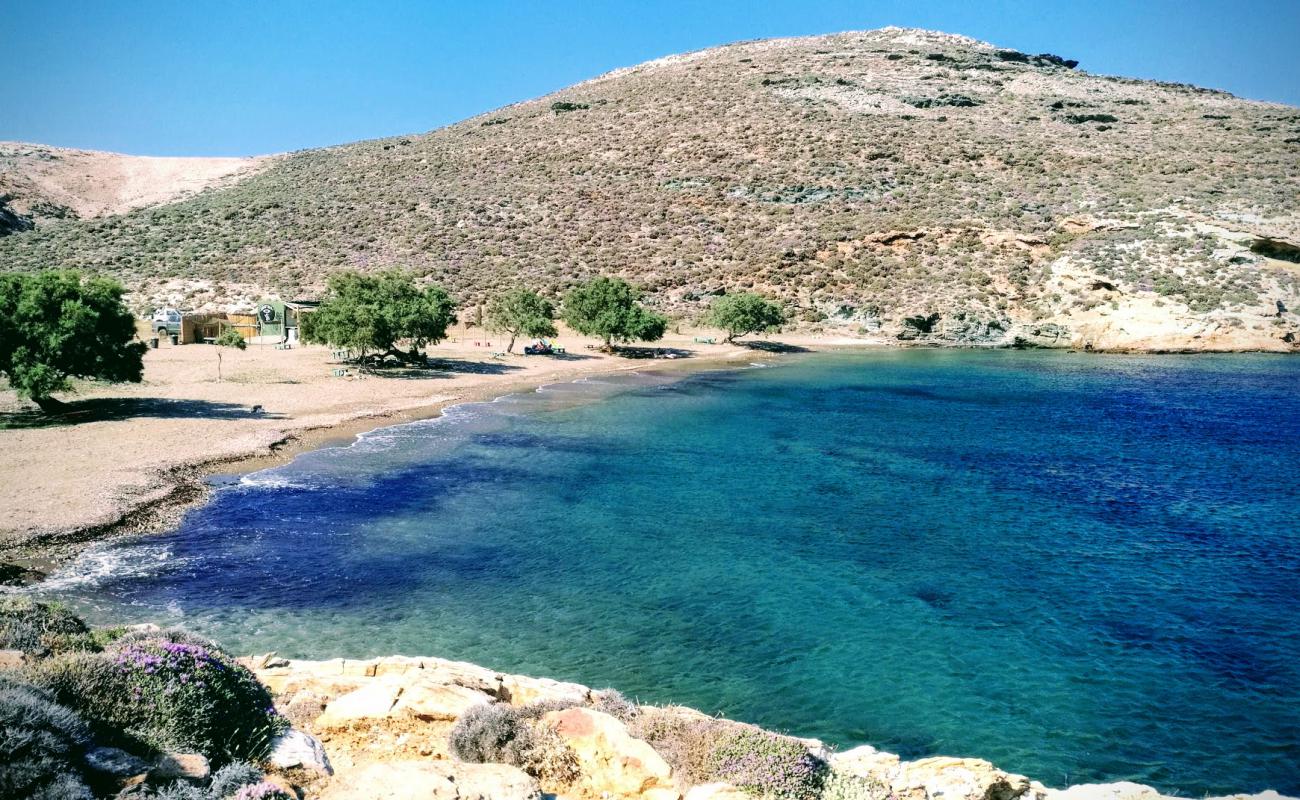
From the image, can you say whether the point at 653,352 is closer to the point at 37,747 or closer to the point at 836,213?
the point at 836,213

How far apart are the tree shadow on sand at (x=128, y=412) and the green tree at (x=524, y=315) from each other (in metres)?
22.8

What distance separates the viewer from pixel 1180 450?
29734 mm

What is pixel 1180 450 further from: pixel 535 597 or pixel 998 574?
pixel 535 597

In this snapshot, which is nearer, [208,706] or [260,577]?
[208,706]

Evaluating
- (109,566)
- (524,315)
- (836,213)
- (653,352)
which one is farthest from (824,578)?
(836,213)

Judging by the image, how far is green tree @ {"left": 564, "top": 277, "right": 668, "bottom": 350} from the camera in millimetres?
54219

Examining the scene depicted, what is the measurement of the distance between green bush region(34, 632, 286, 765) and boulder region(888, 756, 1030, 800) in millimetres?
6731

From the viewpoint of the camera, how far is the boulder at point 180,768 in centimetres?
559

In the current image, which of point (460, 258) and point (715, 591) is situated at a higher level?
point (460, 258)

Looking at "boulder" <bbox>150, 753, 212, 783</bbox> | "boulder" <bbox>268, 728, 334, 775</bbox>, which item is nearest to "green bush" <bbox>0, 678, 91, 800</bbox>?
"boulder" <bbox>150, 753, 212, 783</bbox>

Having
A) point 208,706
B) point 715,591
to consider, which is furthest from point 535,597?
point 208,706

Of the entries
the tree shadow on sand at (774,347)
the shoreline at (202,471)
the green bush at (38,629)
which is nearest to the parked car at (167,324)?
the shoreline at (202,471)

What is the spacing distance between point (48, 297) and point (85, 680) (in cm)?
2626

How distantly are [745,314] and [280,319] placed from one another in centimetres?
3668
